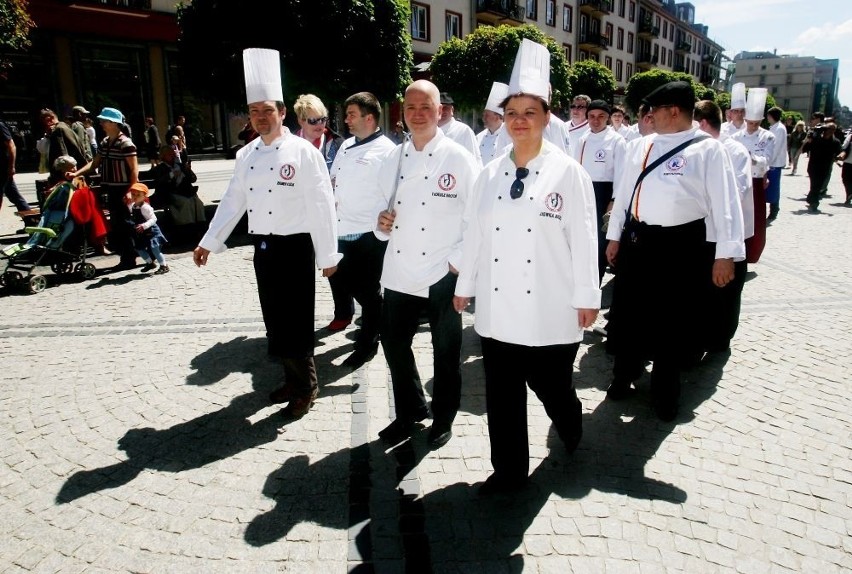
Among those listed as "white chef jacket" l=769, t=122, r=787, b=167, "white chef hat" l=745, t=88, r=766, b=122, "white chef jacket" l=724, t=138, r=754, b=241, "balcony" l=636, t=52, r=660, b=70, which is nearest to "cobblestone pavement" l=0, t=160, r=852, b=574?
"white chef jacket" l=724, t=138, r=754, b=241

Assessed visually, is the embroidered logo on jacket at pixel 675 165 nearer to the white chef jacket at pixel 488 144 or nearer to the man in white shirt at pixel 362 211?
the man in white shirt at pixel 362 211

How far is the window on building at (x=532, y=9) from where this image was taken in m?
44.9

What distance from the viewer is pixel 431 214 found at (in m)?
3.58

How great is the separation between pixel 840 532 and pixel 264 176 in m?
3.75

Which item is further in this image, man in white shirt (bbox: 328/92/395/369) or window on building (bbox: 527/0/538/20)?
window on building (bbox: 527/0/538/20)

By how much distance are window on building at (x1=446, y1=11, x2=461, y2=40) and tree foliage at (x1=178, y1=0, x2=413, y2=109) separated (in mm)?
25773

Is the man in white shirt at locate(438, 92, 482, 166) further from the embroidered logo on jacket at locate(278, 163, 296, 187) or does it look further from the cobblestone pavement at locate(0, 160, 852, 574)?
the embroidered logo on jacket at locate(278, 163, 296, 187)

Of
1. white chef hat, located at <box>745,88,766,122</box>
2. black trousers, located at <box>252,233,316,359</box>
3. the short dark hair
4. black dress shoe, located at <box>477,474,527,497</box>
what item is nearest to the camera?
black dress shoe, located at <box>477,474,527,497</box>

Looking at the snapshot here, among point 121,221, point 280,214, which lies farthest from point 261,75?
point 121,221

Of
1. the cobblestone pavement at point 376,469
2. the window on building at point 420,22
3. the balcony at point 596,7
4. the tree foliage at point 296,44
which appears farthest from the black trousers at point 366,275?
the balcony at point 596,7

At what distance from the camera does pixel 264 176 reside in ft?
13.2

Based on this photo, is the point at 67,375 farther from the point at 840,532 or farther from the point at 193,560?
the point at 840,532

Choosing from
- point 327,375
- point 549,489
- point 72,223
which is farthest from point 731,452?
point 72,223

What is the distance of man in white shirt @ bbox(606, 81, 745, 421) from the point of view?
389 cm
